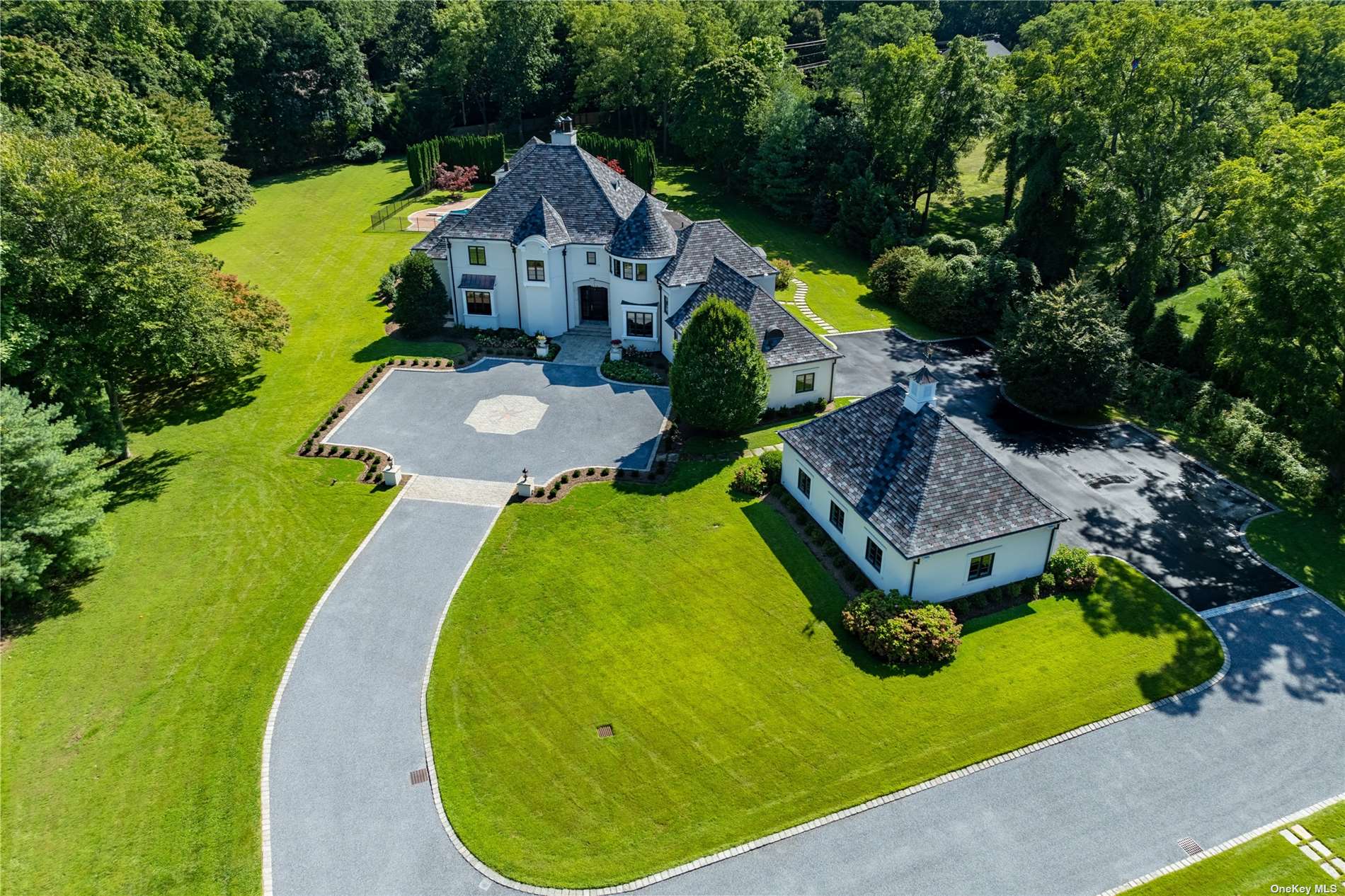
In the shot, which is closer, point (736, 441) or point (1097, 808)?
point (1097, 808)

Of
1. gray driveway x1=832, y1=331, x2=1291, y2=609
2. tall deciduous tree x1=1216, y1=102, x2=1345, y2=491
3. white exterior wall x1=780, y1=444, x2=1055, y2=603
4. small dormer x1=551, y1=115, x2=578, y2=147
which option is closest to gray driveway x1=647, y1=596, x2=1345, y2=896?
gray driveway x1=832, y1=331, x2=1291, y2=609

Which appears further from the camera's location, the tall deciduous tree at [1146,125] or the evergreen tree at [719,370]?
the tall deciduous tree at [1146,125]

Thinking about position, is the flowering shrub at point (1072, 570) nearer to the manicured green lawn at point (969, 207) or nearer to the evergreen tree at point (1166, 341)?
the evergreen tree at point (1166, 341)

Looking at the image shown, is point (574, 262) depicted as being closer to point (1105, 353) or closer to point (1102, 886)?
point (1105, 353)

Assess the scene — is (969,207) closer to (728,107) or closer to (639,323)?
(728,107)

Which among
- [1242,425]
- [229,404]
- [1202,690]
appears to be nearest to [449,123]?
[229,404]

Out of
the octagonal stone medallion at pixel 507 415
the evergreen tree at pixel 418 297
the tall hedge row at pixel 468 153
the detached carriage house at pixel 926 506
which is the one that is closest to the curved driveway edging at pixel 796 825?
the detached carriage house at pixel 926 506

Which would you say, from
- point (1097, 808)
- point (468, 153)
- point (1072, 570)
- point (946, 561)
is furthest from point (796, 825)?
point (468, 153)
